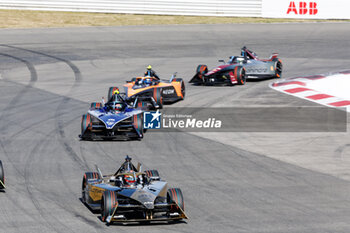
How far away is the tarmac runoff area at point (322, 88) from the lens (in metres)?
27.4

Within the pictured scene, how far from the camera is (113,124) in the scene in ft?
69.8

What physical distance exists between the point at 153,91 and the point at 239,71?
21.4ft

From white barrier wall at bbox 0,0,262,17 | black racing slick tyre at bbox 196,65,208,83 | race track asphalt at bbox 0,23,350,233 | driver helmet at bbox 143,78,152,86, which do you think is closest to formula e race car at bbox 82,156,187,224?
race track asphalt at bbox 0,23,350,233

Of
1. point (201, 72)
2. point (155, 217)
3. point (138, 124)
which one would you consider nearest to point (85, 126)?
point (138, 124)

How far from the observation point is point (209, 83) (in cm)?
3125

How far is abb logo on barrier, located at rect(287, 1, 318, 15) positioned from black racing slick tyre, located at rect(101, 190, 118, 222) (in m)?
35.2

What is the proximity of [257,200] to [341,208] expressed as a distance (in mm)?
1841

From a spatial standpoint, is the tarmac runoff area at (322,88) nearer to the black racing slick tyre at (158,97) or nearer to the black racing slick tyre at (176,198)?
the black racing slick tyre at (158,97)

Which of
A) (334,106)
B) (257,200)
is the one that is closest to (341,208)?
(257,200)

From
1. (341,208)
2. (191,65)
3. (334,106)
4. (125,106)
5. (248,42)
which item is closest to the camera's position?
(341,208)

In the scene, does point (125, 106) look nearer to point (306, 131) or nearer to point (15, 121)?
point (15, 121)

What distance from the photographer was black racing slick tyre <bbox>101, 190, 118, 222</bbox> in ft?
43.5

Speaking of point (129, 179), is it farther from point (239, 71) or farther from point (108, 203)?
point (239, 71)

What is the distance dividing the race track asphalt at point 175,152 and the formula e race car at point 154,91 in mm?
581
